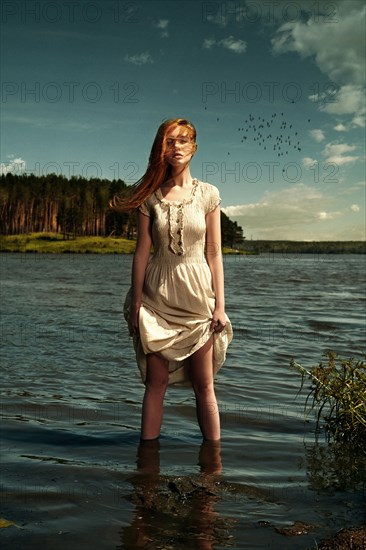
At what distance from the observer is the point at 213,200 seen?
5.51m

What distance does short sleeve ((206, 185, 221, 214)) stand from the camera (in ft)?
18.0

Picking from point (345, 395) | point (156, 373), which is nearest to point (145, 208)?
point (156, 373)

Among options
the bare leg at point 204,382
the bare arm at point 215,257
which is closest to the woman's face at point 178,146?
the bare arm at point 215,257

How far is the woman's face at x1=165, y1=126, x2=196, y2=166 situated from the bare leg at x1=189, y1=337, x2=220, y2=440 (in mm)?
1607

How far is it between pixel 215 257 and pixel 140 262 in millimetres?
662

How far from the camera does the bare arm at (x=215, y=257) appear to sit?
18.1 ft

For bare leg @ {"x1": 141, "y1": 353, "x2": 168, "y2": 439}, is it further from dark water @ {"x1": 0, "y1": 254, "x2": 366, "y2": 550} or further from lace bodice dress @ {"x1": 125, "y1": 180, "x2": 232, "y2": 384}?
dark water @ {"x1": 0, "y1": 254, "x2": 366, "y2": 550}

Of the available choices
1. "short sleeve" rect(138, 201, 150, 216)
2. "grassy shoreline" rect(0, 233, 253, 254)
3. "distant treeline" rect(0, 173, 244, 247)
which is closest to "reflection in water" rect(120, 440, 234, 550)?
"short sleeve" rect(138, 201, 150, 216)

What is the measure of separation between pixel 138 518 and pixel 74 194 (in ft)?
443

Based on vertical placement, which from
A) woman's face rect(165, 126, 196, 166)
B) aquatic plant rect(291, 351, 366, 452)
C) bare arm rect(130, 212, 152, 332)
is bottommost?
aquatic plant rect(291, 351, 366, 452)

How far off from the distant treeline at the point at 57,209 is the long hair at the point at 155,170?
120 meters

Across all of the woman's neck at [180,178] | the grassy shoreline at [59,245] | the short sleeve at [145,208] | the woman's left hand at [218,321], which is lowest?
the woman's left hand at [218,321]

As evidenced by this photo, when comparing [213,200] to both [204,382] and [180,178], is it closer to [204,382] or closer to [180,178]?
[180,178]

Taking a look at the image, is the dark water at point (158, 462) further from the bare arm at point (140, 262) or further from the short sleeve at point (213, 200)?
the short sleeve at point (213, 200)
